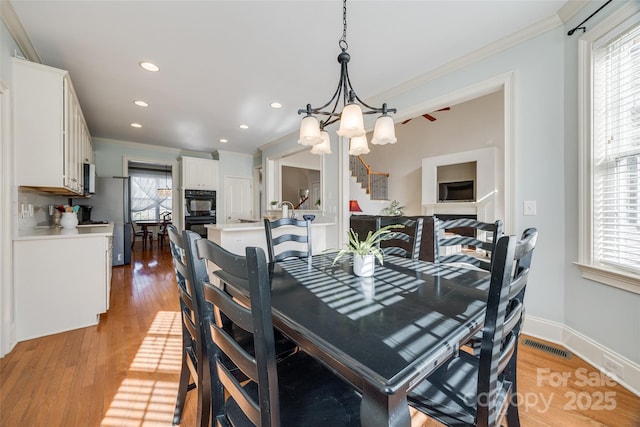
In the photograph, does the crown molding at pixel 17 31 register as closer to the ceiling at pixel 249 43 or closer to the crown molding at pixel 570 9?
the ceiling at pixel 249 43

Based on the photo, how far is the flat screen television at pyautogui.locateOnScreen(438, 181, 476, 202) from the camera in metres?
5.58

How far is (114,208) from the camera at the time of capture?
5035 millimetres

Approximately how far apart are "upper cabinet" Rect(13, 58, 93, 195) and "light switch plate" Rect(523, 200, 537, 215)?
414 centimetres

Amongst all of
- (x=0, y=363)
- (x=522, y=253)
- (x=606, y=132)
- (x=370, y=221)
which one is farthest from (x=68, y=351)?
(x=606, y=132)

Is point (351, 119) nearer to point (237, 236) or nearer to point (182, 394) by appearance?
point (182, 394)

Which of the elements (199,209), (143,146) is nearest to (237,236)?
(199,209)

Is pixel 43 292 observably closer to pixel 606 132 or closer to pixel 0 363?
pixel 0 363

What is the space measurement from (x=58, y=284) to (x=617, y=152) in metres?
4.49

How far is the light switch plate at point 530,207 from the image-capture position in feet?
7.17

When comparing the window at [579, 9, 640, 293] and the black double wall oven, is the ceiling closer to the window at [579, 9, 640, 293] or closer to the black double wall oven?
the window at [579, 9, 640, 293]

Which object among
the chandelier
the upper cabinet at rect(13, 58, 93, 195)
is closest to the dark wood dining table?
the chandelier

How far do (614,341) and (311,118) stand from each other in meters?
2.43

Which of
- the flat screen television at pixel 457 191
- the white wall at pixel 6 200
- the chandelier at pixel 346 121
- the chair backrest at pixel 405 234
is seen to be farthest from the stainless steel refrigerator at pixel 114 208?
the flat screen television at pixel 457 191

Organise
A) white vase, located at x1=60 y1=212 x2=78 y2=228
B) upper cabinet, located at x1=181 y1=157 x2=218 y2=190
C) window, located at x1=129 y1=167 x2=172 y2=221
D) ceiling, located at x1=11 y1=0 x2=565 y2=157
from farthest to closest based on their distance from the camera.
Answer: window, located at x1=129 y1=167 x2=172 y2=221 < upper cabinet, located at x1=181 y1=157 x2=218 y2=190 < white vase, located at x1=60 y1=212 x2=78 y2=228 < ceiling, located at x1=11 y1=0 x2=565 y2=157
